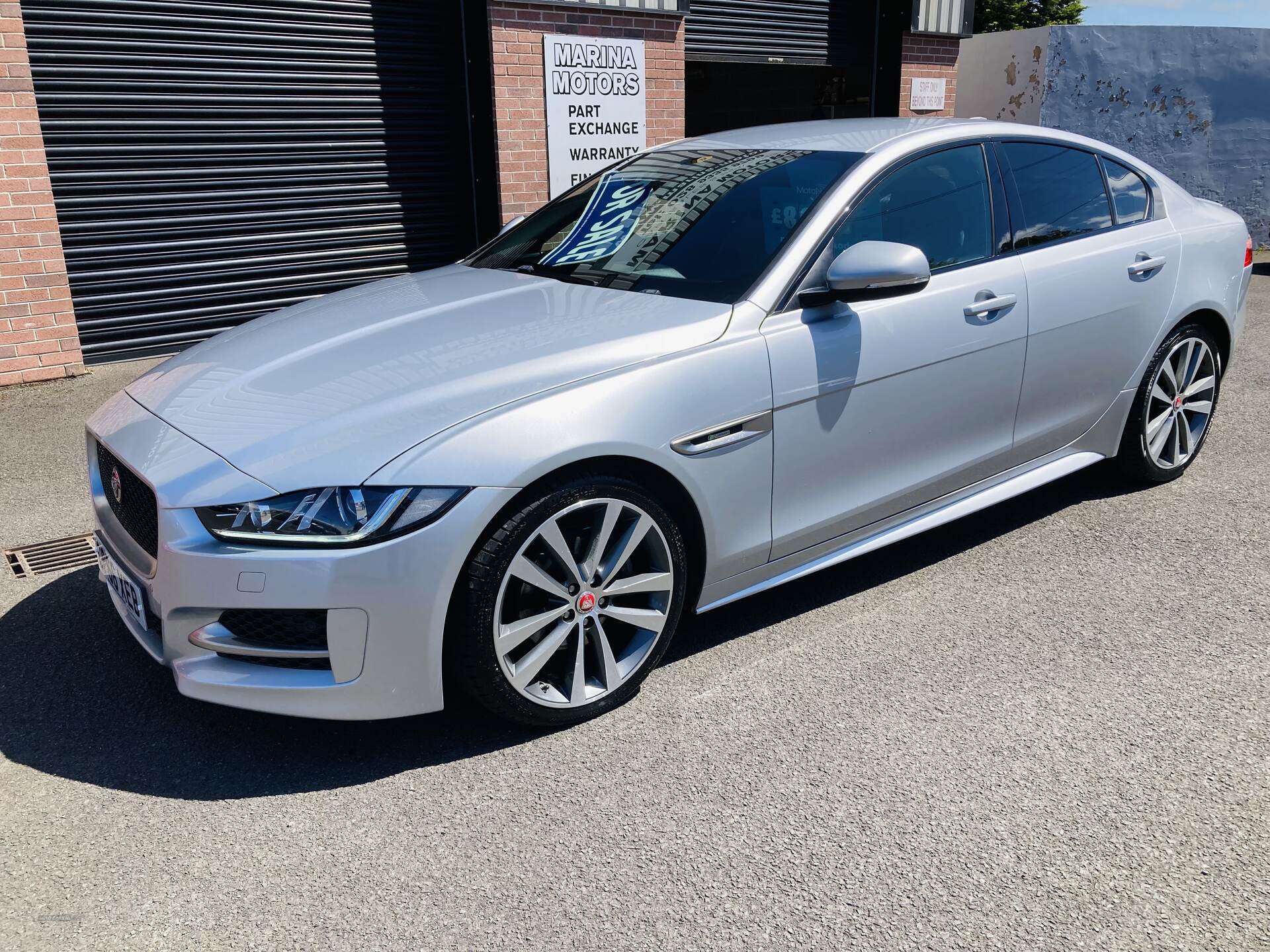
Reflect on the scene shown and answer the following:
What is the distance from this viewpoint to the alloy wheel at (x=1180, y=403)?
4641 mm

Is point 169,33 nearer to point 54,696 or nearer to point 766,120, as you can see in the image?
point 54,696

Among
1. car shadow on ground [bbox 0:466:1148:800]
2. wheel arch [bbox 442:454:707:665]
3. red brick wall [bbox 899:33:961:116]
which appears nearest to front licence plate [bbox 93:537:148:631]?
car shadow on ground [bbox 0:466:1148:800]

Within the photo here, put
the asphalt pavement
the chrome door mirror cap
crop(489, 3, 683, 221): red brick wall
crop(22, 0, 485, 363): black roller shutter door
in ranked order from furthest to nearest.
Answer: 1. crop(489, 3, 683, 221): red brick wall
2. crop(22, 0, 485, 363): black roller shutter door
3. the chrome door mirror cap
4. the asphalt pavement

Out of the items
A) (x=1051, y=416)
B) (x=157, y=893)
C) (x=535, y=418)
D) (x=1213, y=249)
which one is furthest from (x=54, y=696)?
(x=1213, y=249)

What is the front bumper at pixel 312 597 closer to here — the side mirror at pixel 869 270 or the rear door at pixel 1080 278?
the side mirror at pixel 869 270

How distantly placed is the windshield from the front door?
213 mm

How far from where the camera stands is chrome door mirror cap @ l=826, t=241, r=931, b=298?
3268mm

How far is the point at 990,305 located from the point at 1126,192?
4.24 ft

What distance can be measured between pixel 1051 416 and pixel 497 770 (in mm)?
2623

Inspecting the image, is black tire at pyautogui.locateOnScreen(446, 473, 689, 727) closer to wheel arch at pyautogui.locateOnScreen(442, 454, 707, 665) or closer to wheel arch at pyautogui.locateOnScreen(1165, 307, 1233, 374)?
wheel arch at pyautogui.locateOnScreen(442, 454, 707, 665)

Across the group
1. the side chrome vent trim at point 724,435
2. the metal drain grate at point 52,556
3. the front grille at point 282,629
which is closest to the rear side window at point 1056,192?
the side chrome vent trim at point 724,435

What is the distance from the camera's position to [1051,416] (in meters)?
4.16

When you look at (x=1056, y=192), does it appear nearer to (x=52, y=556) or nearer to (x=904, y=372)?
(x=904, y=372)

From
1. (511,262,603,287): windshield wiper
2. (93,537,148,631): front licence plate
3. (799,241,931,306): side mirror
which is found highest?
(799,241,931,306): side mirror
